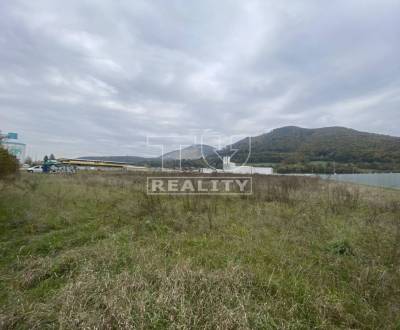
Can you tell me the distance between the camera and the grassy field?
6.97ft

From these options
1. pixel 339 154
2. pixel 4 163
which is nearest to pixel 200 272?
pixel 4 163

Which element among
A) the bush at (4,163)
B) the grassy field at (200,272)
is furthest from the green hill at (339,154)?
the grassy field at (200,272)

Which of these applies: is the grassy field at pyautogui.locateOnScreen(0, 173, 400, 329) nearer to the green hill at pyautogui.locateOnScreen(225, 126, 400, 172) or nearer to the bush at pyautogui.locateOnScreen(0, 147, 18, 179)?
the bush at pyautogui.locateOnScreen(0, 147, 18, 179)

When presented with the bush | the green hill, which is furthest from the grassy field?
the green hill

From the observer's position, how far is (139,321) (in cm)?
205

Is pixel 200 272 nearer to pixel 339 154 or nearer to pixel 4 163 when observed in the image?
pixel 4 163

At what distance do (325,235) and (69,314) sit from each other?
4.49m

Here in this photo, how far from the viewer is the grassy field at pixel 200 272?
2.12 metres

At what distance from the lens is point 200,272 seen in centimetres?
268

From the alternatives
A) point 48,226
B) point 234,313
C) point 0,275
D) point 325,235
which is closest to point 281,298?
point 234,313

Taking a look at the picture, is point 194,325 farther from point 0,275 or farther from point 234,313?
point 0,275

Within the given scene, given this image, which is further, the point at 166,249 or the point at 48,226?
the point at 48,226

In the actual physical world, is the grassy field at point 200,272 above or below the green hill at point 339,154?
below

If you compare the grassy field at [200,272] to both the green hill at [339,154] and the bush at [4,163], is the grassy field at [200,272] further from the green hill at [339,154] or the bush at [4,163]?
the green hill at [339,154]
